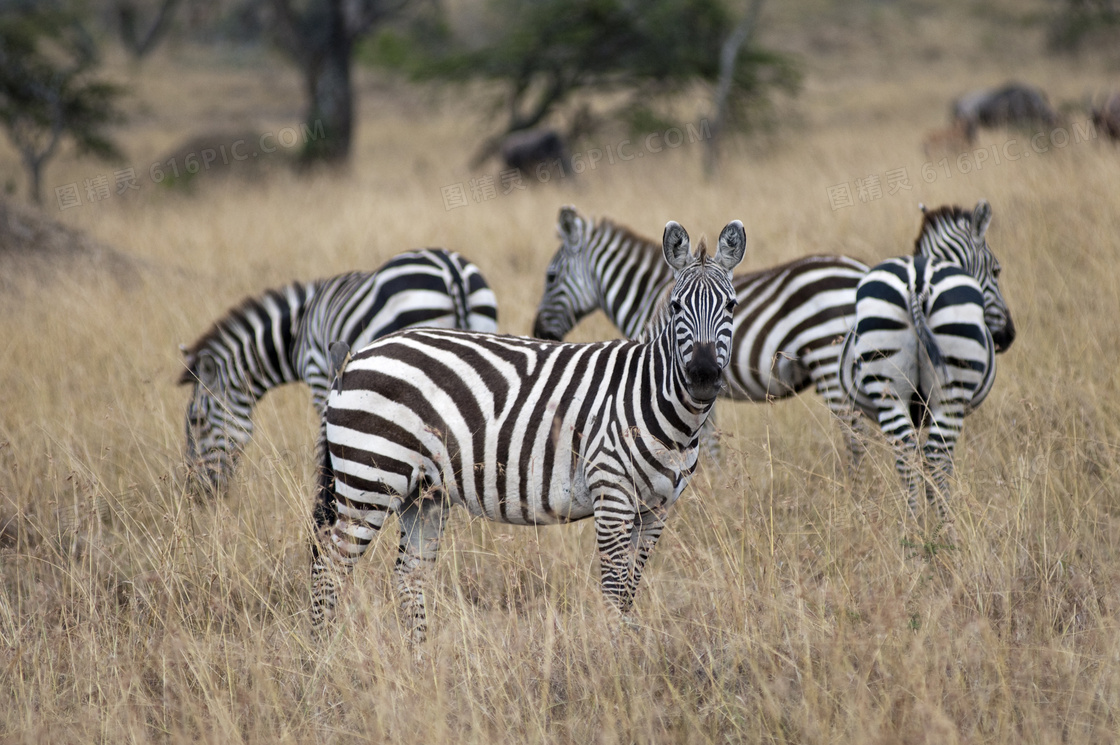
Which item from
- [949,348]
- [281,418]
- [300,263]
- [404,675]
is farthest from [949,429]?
[300,263]

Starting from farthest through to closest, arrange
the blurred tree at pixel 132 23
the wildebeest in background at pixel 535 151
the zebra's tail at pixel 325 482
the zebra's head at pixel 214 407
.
A: the blurred tree at pixel 132 23 < the wildebeest in background at pixel 535 151 < the zebra's head at pixel 214 407 < the zebra's tail at pixel 325 482

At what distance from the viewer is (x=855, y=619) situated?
10.2 feet

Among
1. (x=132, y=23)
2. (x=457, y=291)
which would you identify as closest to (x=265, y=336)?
(x=457, y=291)

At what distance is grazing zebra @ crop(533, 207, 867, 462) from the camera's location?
15.7ft

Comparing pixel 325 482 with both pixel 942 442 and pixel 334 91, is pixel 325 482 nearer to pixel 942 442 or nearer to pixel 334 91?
pixel 942 442

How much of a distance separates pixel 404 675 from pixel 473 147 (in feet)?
70.8

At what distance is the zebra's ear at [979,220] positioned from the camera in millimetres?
4918

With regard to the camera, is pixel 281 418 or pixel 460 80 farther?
pixel 460 80

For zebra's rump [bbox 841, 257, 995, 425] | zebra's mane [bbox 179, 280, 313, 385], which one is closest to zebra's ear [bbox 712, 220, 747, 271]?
zebra's rump [bbox 841, 257, 995, 425]

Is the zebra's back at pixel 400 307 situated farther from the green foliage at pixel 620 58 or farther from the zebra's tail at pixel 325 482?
the green foliage at pixel 620 58

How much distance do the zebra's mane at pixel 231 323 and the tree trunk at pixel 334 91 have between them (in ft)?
46.9

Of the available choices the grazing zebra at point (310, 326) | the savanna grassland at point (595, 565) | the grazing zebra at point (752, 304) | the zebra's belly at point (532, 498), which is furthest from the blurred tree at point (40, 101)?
the zebra's belly at point (532, 498)

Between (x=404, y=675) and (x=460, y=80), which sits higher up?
(x=460, y=80)

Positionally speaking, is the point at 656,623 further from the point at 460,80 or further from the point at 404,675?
the point at 460,80
